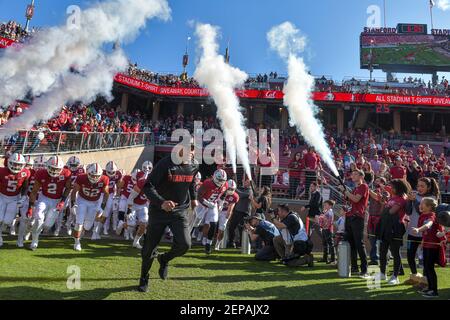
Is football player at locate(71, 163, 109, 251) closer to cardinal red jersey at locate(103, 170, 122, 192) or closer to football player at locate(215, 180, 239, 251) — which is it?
cardinal red jersey at locate(103, 170, 122, 192)

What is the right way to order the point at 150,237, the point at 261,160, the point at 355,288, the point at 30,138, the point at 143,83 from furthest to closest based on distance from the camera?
1. the point at 143,83
2. the point at 261,160
3. the point at 30,138
4. the point at 355,288
5. the point at 150,237

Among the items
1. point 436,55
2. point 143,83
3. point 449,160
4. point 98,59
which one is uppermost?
point 436,55

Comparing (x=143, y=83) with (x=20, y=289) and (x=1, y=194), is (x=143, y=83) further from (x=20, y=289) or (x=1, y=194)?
(x=20, y=289)

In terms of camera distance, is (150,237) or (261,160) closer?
(150,237)

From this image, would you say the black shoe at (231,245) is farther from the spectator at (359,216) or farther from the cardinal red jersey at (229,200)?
the spectator at (359,216)

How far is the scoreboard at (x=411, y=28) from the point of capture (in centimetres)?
3894

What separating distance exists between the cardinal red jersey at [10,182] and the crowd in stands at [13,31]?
16.7 m

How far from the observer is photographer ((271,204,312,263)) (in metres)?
8.05

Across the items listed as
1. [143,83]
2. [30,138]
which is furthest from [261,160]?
[143,83]

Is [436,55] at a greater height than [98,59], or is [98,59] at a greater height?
[436,55]

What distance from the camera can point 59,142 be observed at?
14039mm
